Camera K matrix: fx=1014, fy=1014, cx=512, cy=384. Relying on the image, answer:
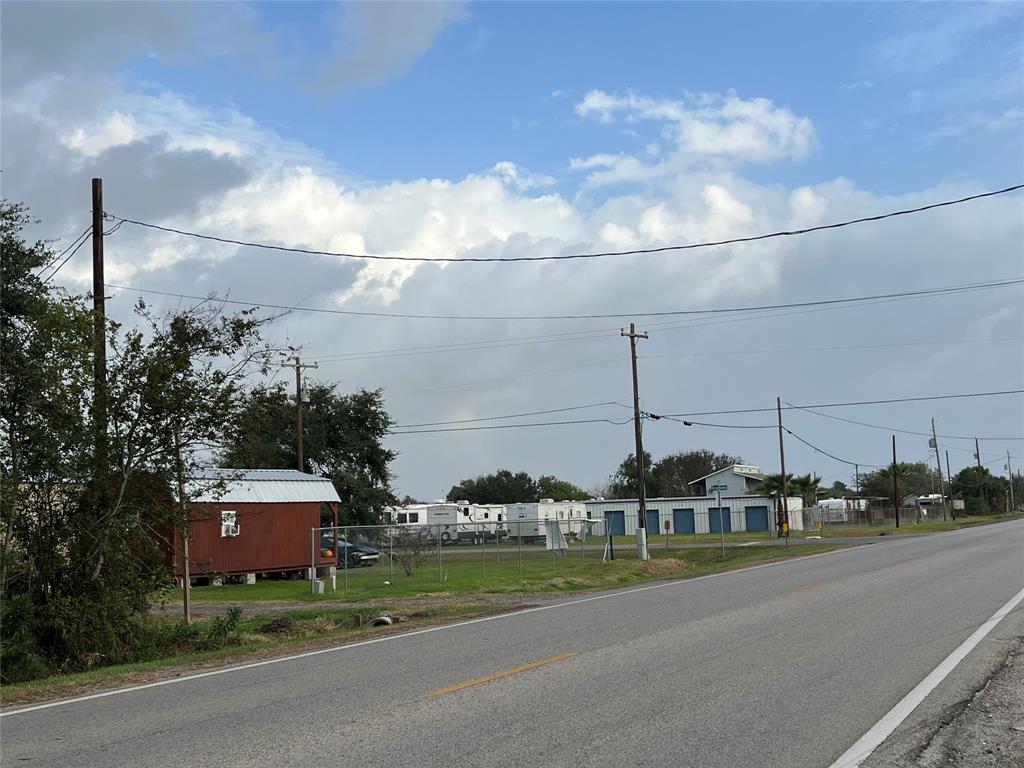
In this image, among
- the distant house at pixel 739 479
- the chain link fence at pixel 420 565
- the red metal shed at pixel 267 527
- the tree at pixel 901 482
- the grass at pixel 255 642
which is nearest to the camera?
the grass at pixel 255 642

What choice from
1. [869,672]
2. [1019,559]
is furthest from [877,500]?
[869,672]

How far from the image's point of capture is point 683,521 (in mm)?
89188

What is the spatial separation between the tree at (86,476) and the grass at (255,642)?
90cm

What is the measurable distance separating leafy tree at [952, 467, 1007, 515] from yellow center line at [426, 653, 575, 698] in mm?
130847

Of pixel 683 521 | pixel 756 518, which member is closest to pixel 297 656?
pixel 683 521

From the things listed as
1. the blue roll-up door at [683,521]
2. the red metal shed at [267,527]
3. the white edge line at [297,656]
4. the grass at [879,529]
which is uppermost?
the red metal shed at [267,527]

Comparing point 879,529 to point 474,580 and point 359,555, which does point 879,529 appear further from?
point 474,580

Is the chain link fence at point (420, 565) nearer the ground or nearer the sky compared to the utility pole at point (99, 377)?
nearer the ground

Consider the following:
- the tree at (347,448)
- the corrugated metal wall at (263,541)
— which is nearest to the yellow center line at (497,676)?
the corrugated metal wall at (263,541)

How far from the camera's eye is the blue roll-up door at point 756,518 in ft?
286

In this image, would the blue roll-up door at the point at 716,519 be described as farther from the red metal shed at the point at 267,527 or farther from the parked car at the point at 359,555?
the red metal shed at the point at 267,527

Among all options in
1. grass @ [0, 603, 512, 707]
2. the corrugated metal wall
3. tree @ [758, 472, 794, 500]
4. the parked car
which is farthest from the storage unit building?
grass @ [0, 603, 512, 707]

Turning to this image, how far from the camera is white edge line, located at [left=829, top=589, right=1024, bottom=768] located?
710 centimetres

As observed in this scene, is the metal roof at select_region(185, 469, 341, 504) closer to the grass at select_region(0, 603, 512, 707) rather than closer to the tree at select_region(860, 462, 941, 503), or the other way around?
the grass at select_region(0, 603, 512, 707)
